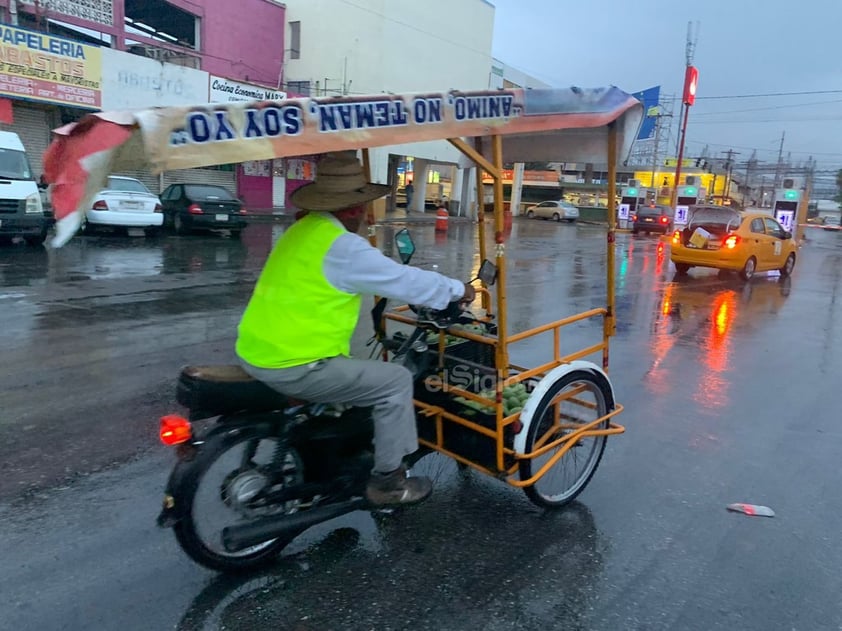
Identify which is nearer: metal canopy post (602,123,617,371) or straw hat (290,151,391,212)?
straw hat (290,151,391,212)

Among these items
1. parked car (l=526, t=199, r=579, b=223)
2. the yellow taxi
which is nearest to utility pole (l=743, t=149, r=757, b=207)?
parked car (l=526, t=199, r=579, b=223)

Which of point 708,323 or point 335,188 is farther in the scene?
point 708,323

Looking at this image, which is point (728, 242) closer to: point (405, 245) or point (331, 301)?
point (405, 245)

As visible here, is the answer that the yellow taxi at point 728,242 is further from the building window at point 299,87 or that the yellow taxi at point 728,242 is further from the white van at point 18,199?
the building window at point 299,87

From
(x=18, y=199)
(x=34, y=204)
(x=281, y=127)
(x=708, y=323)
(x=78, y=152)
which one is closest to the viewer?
(x=78, y=152)

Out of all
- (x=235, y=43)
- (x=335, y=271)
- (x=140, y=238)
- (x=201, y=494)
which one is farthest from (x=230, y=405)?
(x=235, y=43)

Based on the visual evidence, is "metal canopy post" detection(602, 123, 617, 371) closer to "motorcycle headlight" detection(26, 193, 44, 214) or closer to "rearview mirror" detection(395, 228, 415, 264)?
"rearview mirror" detection(395, 228, 415, 264)

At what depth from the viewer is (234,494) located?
297 cm

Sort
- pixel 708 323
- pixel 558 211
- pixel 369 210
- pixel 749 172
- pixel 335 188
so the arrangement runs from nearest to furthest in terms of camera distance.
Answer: pixel 335 188 < pixel 369 210 < pixel 708 323 < pixel 558 211 < pixel 749 172

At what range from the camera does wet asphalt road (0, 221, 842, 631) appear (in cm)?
287

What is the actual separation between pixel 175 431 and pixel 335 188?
127cm

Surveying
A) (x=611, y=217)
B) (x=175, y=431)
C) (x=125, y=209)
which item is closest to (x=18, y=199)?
(x=125, y=209)

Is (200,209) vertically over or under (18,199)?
under

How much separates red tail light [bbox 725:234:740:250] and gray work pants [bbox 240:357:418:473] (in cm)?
1348
